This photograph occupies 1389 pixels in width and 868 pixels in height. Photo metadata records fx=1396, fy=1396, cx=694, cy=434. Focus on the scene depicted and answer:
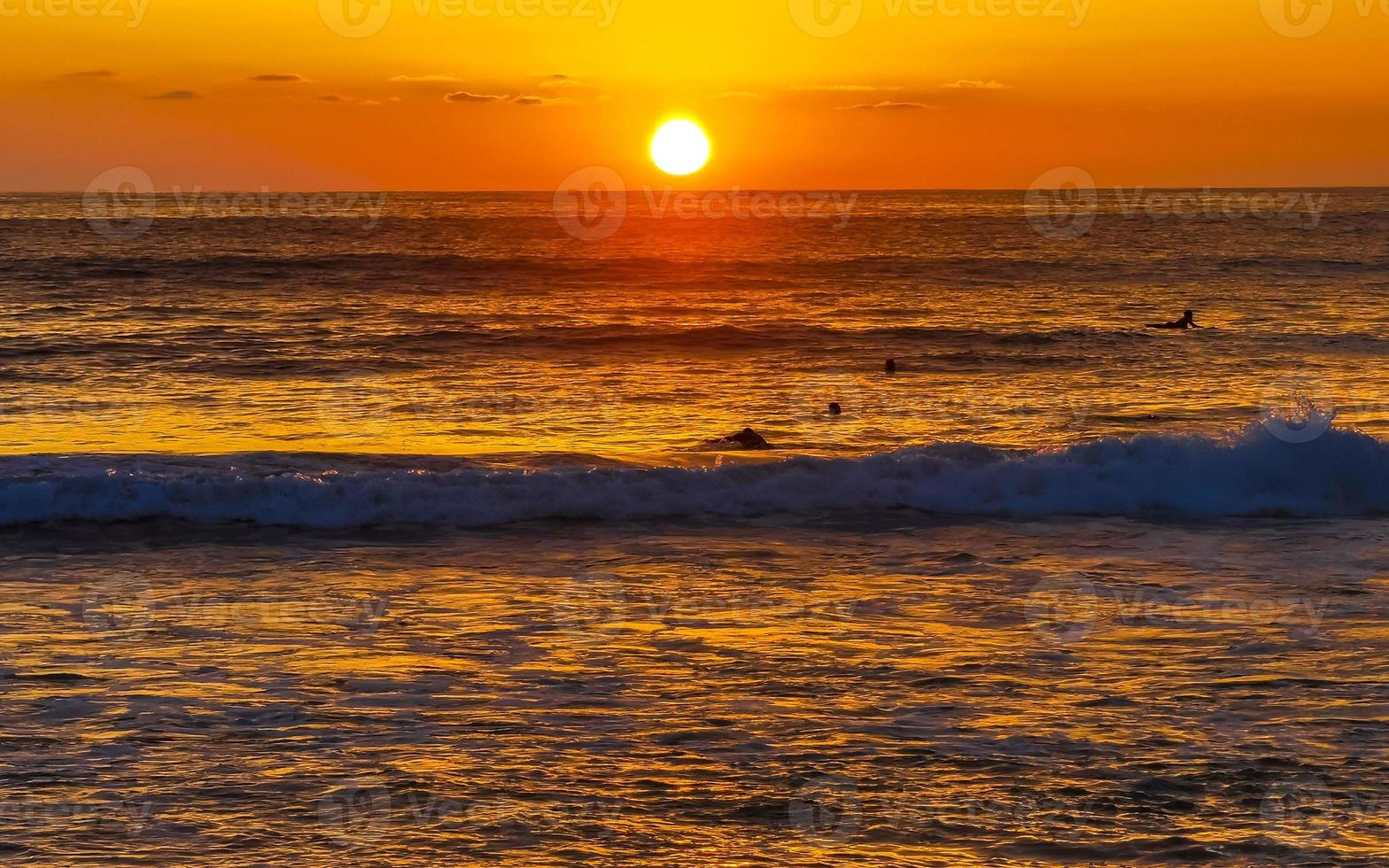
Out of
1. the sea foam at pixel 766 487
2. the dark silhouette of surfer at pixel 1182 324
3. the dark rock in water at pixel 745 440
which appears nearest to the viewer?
the sea foam at pixel 766 487

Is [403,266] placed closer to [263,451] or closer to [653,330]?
[653,330]

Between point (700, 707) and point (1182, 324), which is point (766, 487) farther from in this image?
point (1182, 324)

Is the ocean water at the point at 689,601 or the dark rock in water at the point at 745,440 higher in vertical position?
the dark rock in water at the point at 745,440

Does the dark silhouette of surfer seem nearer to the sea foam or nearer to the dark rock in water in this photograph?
the sea foam

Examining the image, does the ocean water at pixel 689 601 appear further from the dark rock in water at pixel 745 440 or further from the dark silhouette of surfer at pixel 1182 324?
the dark silhouette of surfer at pixel 1182 324

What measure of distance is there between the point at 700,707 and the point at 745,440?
11272 mm

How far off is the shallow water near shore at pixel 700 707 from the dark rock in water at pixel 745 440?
18.8 feet

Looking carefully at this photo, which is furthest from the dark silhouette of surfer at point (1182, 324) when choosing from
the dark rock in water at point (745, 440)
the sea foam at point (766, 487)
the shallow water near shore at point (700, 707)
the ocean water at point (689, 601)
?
the shallow water near shore at point (700, 707)

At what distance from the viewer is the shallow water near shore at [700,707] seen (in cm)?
707

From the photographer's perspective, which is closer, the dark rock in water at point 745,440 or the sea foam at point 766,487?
the sea foam at point 766,487

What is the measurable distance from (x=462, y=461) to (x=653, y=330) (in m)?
20.5

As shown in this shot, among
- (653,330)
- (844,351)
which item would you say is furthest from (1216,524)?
(653,330)

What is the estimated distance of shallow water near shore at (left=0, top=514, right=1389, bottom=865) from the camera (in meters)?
7.07

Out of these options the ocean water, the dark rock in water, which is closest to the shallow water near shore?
the ocean water
